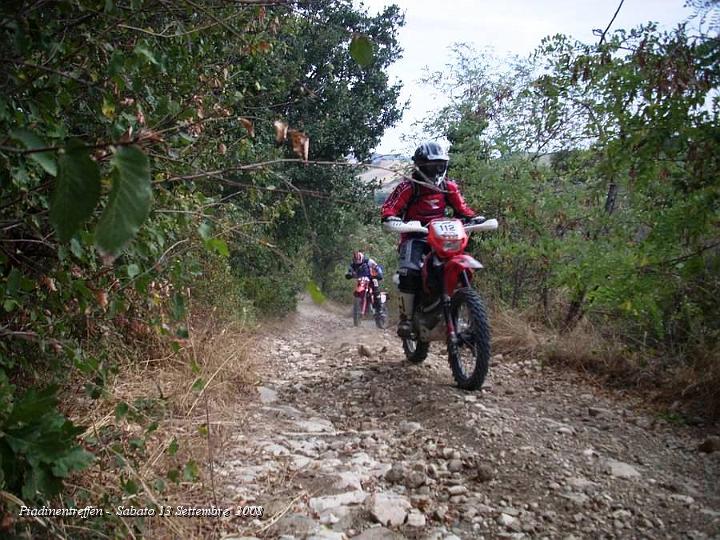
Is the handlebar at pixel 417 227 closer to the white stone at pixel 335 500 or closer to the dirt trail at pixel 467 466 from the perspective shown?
the dirt trail at pixel 467 466

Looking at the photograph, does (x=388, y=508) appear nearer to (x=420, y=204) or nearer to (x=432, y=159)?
(x=432, y=159)

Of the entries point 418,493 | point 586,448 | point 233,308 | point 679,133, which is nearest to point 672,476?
point 586,448

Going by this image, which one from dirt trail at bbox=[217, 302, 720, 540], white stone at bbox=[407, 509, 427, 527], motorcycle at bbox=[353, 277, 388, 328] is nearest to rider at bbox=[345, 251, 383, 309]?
motorcycle at bbox=[353, 277, 388, 328]

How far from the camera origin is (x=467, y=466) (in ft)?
8.68

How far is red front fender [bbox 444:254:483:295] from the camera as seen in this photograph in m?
4.05

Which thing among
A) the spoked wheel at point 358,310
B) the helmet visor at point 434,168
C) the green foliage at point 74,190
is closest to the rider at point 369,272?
the spoked wheel at point 358,310

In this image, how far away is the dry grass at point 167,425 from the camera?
1862mm

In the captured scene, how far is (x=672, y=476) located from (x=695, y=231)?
136cm

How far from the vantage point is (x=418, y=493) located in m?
2.38

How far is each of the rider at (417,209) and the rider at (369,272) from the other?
6.45m

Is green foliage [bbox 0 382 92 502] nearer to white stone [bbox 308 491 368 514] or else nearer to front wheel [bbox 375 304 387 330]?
white stone [bbox 308 491 368 514]

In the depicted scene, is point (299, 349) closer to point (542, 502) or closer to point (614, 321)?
point (614, 321)

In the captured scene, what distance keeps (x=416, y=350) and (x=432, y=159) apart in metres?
1.75

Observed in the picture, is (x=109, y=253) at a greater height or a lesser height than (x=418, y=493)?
greater
